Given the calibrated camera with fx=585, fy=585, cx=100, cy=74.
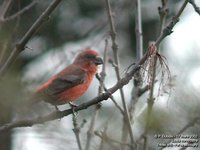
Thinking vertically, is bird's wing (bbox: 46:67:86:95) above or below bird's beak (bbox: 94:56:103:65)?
below

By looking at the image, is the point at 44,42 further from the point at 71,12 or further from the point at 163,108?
the point at 163,108

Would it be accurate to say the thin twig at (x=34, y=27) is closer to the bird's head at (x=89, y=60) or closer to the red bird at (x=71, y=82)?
the red bird at (x=71, y=82)

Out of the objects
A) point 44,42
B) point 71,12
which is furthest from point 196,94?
point 71,12

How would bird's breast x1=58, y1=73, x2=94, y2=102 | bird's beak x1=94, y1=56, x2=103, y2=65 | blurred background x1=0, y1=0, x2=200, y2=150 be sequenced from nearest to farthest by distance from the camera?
blurred background x1=0, y1=0, x2=200, y2=150 → bird's breast x1=58, y1=73, x2=94, y2=102 → bird's beak x1=94, y1=56, x2=103, y2=65

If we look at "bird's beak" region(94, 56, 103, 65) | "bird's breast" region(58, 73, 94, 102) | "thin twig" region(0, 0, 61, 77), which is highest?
"bird's beak" region(94, 56, 103, 65)

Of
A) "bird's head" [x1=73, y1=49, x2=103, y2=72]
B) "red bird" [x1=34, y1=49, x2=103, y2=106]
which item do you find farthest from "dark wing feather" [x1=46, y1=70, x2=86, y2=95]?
"bird's head" [x1=73, y1=49, x2=103, y2=72]

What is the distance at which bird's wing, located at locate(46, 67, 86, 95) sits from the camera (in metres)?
4.75

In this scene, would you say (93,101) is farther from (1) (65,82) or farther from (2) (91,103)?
(1) (65,82)

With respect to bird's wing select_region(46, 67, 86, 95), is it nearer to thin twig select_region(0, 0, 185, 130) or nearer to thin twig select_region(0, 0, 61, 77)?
thin twig select_region(0, 0, 185, 130)

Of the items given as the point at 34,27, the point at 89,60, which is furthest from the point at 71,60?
the point at 34,27

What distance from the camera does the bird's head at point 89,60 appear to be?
5.43 m

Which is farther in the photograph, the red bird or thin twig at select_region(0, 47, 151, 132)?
the red bird

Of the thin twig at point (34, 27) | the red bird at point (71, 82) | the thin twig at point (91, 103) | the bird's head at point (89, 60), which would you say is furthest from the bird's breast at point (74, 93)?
the thin twig at point (34, 27)

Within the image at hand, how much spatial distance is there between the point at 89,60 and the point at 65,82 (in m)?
0.60
